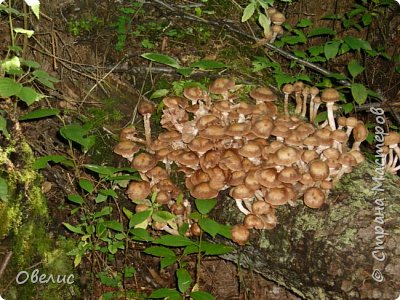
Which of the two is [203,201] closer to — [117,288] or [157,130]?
[157,130]

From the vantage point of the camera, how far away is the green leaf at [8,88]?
3452 millimetres

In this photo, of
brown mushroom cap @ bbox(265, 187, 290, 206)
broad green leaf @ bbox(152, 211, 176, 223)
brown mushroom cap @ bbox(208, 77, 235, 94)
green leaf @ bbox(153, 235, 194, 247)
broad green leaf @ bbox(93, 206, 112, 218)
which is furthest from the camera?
brown mushroom cap @ bbox(208, 77, 235, 94)

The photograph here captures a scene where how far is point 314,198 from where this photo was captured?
11.8 feet

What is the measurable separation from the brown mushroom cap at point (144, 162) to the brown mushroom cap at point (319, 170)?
141cm

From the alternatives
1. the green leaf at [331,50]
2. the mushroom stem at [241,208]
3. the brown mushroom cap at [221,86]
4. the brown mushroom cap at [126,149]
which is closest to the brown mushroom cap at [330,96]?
the green leaf at [331,50]

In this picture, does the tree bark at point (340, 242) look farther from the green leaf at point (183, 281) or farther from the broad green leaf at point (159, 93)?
the broad green leaf at point (159, 93)

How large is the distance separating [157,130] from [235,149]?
104cm

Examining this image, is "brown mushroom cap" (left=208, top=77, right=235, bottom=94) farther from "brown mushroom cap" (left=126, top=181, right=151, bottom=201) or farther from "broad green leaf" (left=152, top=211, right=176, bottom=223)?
"broad green leaf" (left=152, top=211, right=176, bottom=223)

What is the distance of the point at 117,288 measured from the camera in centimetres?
504

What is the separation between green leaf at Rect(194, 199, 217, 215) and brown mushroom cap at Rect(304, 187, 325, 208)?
0.78 metres

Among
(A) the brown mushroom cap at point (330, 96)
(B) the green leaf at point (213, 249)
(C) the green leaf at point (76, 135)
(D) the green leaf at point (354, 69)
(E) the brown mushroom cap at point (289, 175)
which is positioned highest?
Answer: (C) the green leaf at point (76, 135)

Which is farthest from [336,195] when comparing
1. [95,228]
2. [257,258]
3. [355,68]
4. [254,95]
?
[95,228]

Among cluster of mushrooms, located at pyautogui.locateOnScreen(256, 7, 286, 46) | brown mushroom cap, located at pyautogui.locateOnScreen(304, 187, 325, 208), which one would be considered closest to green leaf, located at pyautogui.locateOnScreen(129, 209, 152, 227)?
brown mushroom cap, located at pyautogui.locateOnScreen(304, 187, 325, 208)

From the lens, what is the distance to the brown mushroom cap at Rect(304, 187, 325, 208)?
3.60 m
